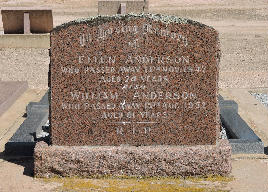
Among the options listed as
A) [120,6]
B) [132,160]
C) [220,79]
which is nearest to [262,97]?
[220,79]

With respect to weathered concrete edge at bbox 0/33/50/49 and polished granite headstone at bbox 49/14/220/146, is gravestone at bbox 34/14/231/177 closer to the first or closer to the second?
polished granite headstone at bbox 49/14/220/146

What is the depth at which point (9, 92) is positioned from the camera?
10070 millimetres

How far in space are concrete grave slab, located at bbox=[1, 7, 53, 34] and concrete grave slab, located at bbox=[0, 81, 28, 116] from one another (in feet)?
19.4

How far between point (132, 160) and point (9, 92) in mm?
5079

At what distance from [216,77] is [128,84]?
4.10 feet

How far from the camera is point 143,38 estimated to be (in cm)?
587

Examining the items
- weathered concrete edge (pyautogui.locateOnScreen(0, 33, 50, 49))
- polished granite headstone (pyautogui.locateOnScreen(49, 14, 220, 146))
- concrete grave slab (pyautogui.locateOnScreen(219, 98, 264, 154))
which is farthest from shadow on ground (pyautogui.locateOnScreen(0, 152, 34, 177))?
weathered concrete edge (pyautogui.locateOnScreen(0, 33, 50, 49))

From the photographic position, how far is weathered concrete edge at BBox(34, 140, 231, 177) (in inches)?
237

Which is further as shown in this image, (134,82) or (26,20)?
(26,20)

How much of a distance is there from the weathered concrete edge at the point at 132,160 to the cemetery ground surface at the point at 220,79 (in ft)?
0.43

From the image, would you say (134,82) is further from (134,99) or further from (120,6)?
(120,6)

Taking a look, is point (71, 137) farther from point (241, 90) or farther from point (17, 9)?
point (17, 9)

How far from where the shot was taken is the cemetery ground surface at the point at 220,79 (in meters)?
5.98

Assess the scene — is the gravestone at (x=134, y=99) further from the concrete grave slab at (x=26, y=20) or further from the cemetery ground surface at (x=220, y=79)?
the concrete grave slab at (x=26, y=20)
